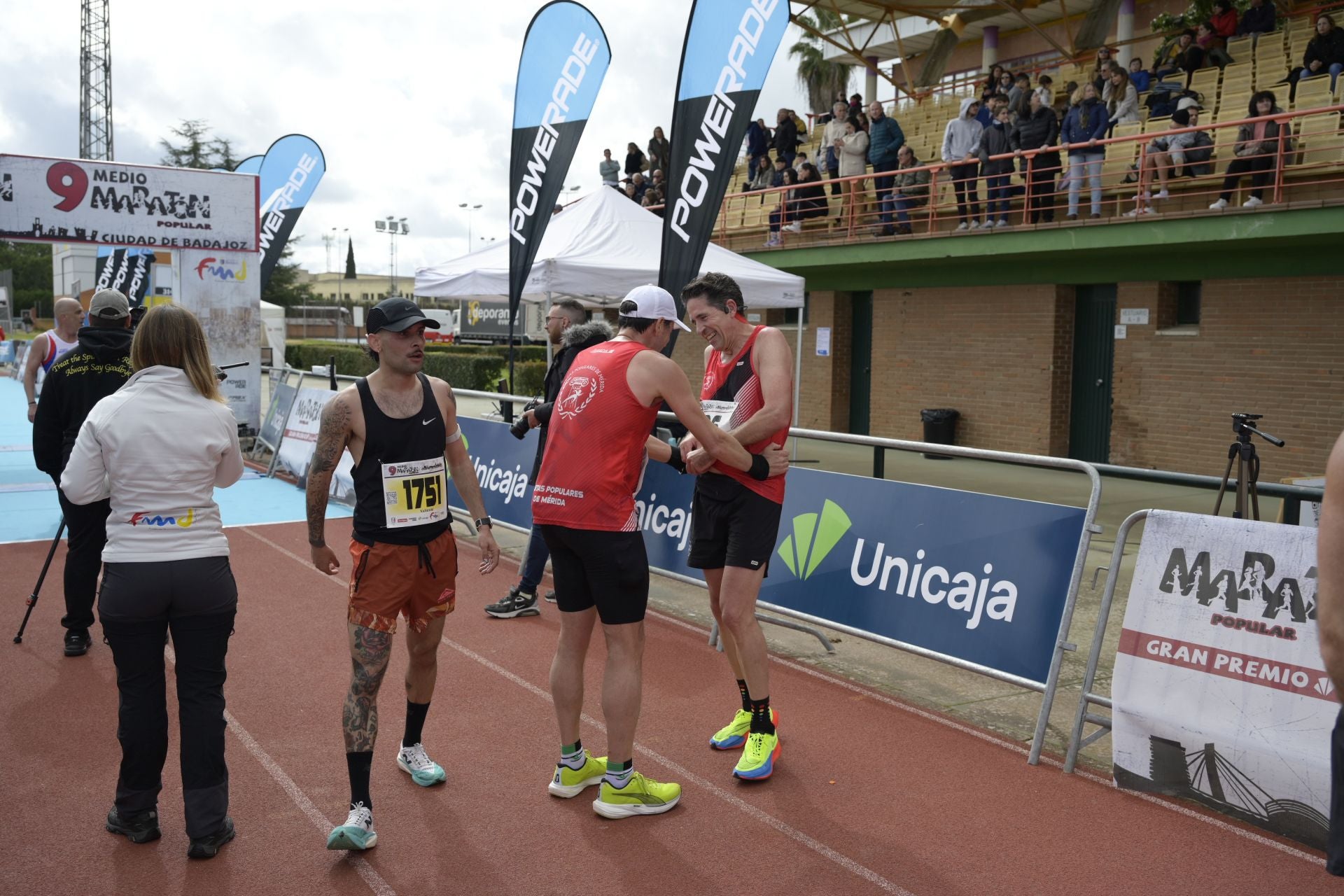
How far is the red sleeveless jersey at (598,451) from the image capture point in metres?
4.08

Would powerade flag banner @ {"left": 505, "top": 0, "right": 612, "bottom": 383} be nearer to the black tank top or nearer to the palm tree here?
the black tank top

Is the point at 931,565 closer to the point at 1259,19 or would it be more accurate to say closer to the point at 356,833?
the point at 356,833

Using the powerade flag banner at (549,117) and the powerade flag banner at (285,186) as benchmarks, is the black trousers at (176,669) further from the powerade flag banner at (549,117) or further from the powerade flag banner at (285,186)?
the powerade flag banner at (285,186)

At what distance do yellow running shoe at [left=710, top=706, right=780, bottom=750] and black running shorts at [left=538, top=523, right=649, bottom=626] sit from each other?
1188 millimetres

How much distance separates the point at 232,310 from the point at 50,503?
4499mm

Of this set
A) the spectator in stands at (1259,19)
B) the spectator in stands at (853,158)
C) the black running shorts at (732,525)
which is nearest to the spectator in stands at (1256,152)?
the spectator in stands at (1259,19)

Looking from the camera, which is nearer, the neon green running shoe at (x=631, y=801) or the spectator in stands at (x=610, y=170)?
the neon green running shoe at (x=631, y=801)

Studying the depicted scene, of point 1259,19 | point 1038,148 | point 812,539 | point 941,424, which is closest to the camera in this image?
point 812,539

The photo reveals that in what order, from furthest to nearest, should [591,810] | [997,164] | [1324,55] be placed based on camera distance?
[997,164] < [1324,55] < [591,810]

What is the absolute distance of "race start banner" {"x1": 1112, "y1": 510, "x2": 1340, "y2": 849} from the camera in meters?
4.16

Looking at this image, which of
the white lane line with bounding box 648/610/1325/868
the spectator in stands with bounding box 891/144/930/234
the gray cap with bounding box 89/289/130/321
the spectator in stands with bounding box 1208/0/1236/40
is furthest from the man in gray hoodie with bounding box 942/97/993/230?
the gray cap with bounding box 89/289/130/321

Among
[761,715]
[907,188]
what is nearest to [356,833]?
[761,715]

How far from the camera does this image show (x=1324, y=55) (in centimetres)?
1467

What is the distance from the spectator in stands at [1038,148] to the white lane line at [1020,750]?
418 inches
